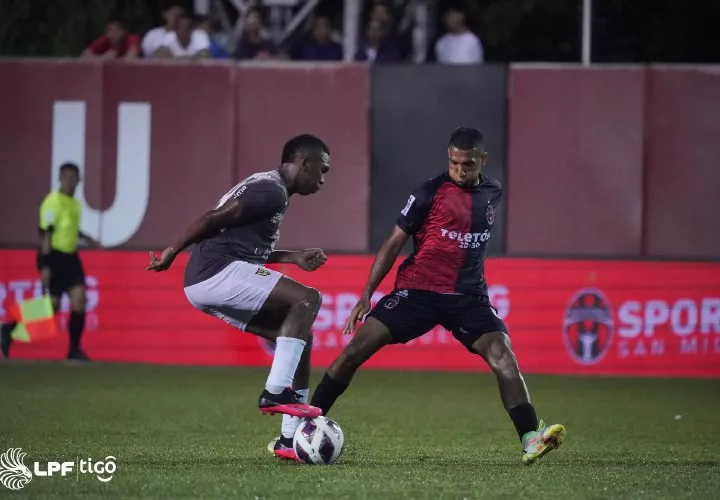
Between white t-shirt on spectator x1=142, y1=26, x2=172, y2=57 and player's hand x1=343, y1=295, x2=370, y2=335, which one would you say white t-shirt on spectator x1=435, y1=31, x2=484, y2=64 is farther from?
player's hand x1=343, y1=295, x2=370, y2=335

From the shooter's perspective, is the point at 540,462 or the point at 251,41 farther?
the point at 251,41

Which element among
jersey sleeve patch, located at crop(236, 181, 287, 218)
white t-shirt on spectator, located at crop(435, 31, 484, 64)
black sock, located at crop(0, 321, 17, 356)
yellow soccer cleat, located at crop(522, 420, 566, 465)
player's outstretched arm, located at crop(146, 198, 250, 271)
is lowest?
black sock, located at crop(0, 321, 17, 356)

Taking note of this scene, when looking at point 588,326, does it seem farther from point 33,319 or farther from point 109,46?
point 109,46

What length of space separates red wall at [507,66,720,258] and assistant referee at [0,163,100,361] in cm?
486

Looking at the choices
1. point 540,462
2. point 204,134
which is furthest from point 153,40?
point 540,462

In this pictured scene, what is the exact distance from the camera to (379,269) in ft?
28.9

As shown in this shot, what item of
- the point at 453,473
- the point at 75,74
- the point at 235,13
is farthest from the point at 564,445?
the point at 235,13

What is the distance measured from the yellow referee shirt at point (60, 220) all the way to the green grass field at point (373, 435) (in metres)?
1.35

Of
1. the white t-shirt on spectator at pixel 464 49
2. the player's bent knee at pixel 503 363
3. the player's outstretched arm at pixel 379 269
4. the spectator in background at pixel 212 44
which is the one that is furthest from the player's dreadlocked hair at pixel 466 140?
the spectator in background at pixel 212 44

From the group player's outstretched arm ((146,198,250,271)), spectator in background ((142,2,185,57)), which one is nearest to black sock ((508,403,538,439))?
player's outstretched arm ((146,198,250,271))

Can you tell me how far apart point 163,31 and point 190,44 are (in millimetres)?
486

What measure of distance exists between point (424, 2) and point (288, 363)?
10.0 metres

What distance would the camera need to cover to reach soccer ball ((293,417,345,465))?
8.51 meters

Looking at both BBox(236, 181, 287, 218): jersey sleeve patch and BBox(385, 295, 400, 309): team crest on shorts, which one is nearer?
BBox(236, 181, 287, 218): jersey sleeve patch
